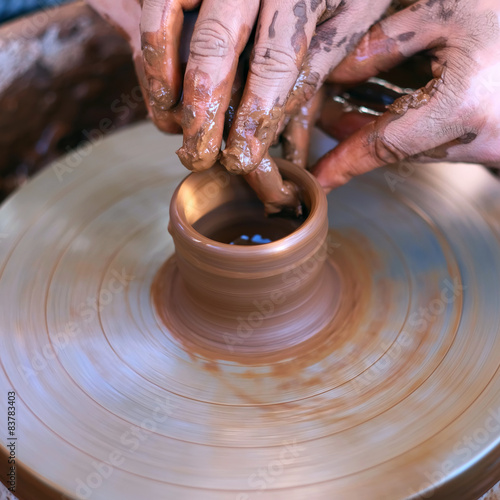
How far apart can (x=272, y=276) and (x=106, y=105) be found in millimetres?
1872

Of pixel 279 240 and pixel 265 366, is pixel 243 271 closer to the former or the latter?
pixel 279 240

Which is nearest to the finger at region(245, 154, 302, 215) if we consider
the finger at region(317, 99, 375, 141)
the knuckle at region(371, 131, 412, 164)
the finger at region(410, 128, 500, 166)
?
the knuckle at region(371, 131, 412, 164)

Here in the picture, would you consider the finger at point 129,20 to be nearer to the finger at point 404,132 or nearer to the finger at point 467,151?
the finger at point 404,132

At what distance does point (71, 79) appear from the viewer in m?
2.54

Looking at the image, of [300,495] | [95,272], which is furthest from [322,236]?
[95,272]

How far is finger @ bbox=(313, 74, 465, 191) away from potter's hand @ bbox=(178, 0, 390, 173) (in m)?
0.30

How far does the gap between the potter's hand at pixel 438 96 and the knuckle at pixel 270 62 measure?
1.11 feet

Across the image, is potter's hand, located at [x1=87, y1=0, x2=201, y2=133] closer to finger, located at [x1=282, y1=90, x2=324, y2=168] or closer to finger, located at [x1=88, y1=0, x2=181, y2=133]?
finger, located at [x1=88, y1=0, x2=181, y2=133]

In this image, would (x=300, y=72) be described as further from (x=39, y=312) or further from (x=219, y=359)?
(x=39, y=312)

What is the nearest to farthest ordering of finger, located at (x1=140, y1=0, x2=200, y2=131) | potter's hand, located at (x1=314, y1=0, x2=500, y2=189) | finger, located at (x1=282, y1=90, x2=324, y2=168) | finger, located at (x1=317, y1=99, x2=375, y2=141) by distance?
finger, located at (x1=140, y1=0, x2=200, y2=131) → potter's hand, located at (x1=314, y1=0, x2=500, y2=189) → finger, located at (x1=282, y1=90, x2=324, y2=168) → finger, located at (x1=317, y1=99, x2=375, y2=141)

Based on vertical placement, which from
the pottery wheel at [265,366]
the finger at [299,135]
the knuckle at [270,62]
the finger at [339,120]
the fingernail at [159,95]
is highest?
the knuckle at [270,62]

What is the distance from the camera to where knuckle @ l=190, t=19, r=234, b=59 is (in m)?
1.21

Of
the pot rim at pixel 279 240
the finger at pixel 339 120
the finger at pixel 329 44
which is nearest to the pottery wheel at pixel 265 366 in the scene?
the finger at pixel 339 120

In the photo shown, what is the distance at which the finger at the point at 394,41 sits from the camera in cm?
150
